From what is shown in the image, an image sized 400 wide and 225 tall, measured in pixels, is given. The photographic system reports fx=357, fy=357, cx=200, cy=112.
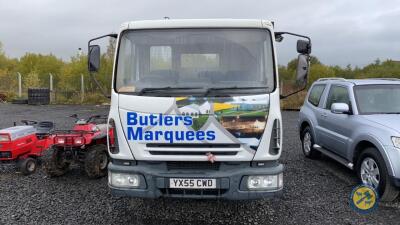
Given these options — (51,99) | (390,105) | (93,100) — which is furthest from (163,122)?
(51,99)

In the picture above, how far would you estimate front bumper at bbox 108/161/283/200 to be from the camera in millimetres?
3848

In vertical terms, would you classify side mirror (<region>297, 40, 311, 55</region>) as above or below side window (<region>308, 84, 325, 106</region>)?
above

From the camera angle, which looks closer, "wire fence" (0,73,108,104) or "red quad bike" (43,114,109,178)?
"red quad bike" (43,114,109,178)

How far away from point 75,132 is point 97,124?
0.77 m

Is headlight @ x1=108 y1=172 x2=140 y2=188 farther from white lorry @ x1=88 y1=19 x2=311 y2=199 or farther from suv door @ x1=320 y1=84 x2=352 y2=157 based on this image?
suv door @ x1=320 y1=84 x2=352 y2=157

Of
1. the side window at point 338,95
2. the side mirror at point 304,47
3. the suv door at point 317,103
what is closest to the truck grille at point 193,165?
the side mirror at point 304,47

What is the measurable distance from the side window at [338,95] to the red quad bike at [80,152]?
14.2 ft

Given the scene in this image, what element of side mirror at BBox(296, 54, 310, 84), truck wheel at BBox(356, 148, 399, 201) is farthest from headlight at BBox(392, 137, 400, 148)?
side mirror at BBox(296, 54, 310, 84)

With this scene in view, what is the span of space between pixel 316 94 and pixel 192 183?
4.77m

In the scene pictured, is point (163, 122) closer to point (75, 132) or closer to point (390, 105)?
point (75, 132)

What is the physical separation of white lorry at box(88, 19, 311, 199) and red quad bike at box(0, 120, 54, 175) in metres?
3.12

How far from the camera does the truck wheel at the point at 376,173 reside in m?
4.94

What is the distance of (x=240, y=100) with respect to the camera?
3928mm

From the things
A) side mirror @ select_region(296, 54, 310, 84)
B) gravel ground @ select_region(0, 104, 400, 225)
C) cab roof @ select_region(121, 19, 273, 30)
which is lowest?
gravel ground @ select_region(0, 104, 400, 225)
